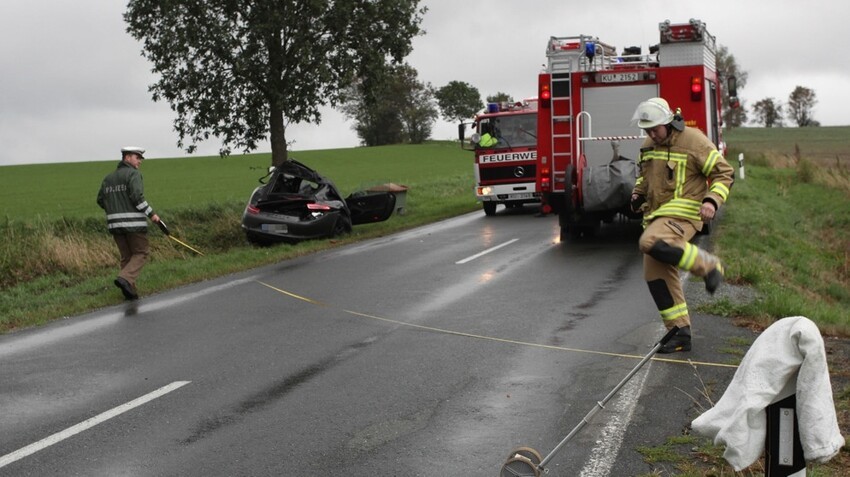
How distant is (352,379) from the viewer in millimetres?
7664

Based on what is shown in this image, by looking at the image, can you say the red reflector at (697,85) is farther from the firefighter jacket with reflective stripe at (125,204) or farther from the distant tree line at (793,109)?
the distant tree line at (793,109)

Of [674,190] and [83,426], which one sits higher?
[674,190]

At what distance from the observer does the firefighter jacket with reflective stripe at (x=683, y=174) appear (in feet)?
26.8

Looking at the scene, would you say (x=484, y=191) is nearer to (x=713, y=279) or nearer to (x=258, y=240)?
(x=258, y=240)

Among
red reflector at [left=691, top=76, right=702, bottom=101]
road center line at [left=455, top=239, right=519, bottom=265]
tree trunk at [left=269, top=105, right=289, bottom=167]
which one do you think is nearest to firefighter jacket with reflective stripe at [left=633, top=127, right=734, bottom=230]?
road center line at [left=455, top=239, right=519, bottom=265]

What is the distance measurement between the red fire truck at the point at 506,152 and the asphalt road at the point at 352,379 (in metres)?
11.5

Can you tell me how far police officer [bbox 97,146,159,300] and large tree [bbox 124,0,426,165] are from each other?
11.1 m

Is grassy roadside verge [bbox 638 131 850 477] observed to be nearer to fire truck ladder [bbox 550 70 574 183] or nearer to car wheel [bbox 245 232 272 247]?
fire truck ladder [bbox 550 70 574 183]

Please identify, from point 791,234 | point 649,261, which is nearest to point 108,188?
point 649,261

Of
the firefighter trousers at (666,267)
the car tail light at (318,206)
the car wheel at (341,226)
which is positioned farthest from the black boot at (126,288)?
the car wheel at (341,226)

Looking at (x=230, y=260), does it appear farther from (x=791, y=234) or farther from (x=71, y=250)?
(x=791, y=234)

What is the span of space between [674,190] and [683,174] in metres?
0.15

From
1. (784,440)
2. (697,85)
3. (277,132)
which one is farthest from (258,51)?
(784,440)

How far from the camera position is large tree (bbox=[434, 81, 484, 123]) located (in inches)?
4811
